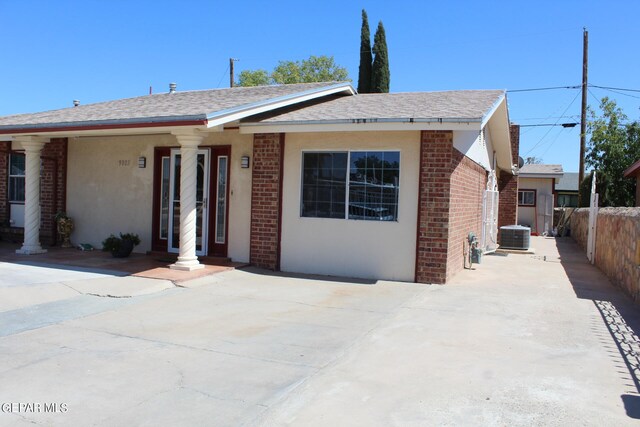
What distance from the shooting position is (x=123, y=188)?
38.3 ft

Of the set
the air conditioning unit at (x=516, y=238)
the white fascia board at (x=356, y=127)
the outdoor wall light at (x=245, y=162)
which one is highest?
the white fascia board at (x=356, y=127)

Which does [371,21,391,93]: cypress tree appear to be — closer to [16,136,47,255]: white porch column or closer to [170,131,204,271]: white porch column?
[16,136,47,255]: white porch column

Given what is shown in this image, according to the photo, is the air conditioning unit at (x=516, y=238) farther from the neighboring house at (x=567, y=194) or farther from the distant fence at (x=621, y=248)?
the neighboring house at (x=567, y=194)

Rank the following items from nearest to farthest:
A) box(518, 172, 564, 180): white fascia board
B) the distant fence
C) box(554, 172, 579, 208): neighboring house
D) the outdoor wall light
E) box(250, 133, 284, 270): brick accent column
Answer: the distant fence → box(250, 133, 284, 270): brick accent column → the outdoor wall light → box(518, 172, 564, 180): white fascia board → box(554, 172, 579, 208): neighboring house

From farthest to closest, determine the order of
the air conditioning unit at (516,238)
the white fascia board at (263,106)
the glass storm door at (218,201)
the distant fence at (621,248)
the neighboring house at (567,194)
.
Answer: the neighboring house at (567,194), the air conditioning unit at (516,238), the glass storm door at (218,201), the white fascia board at (263,106), the distant fence at (621,248)

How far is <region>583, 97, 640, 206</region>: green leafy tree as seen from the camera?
79.8ft

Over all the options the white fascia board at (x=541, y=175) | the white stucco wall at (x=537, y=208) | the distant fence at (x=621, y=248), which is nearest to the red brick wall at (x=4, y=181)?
the distant fence at (x=621, y=248)

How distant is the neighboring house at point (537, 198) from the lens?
2814 cm

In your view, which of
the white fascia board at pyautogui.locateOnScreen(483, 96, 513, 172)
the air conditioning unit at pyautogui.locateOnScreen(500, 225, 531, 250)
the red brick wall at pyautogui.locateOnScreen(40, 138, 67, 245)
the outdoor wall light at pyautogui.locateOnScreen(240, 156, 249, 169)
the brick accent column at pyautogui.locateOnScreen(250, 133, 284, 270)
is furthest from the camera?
the air conditioning unit at pyautogui.locateOnScreen(500, 225, 531, 250)

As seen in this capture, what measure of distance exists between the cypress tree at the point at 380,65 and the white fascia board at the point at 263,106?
18.4m

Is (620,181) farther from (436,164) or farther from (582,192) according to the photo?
(436,164)

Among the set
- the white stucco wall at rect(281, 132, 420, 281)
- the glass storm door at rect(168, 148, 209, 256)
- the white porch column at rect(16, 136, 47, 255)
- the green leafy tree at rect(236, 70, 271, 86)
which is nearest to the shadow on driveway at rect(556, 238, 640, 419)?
the white stucco wall at rect(281, 132, 420, 281)

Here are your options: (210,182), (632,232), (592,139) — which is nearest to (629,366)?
(632,232)

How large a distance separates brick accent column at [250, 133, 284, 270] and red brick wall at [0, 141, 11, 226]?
773cm
